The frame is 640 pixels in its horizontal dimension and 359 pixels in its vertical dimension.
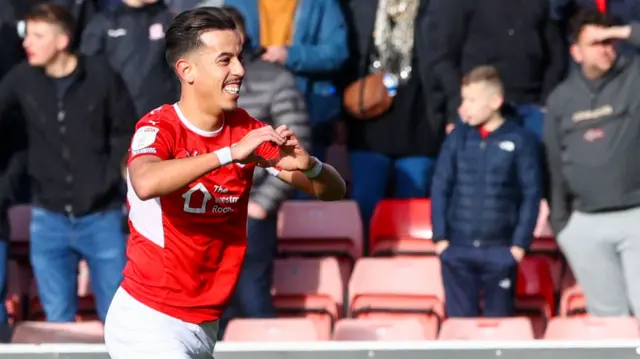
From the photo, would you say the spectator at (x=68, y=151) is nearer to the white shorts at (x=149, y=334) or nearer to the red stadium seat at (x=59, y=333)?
the red stadium seat at (x=59, y=333)

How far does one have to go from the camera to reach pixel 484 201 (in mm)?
7738

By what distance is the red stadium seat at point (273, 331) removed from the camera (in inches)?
279

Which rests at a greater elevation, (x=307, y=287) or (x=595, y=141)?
(x=595, y=141)

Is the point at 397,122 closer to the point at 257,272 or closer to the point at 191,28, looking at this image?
the point at 257,272

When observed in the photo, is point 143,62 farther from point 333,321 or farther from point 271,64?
point 333,321

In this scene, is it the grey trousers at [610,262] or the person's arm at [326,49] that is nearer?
the grey trousers at [610,262]

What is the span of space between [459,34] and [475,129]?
2.94 ft

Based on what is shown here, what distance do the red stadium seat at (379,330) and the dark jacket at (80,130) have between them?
1692mm

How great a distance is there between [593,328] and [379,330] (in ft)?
3.62

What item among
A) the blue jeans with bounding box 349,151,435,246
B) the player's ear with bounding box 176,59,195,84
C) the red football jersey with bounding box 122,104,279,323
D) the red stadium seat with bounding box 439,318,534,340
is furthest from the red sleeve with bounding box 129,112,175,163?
the blue jeans with bounding box 349,151,435,246

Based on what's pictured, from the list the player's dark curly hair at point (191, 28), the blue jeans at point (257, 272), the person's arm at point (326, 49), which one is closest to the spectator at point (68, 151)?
the blue jeans at point (257, 272)

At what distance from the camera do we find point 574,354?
20.5 ft

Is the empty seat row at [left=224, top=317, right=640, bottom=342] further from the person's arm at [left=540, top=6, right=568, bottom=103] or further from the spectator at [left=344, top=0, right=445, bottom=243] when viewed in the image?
the person's arm at [left=540, top=6, right=568, bottom=103]

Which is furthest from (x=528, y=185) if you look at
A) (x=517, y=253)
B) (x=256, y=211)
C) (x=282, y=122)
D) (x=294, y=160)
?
(x=294, y=160)
